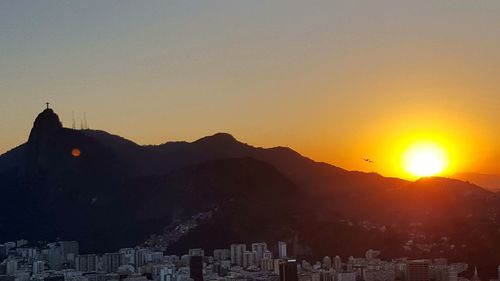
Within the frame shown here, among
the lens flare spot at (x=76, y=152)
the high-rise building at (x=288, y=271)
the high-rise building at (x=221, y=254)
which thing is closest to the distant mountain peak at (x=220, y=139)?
the lens flare spot at (x=76, y=152)

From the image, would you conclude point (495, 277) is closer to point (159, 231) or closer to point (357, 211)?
point (357, 211)

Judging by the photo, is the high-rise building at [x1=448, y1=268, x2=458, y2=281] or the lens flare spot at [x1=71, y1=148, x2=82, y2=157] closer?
the high-rise building at [x1=448, y1=268, x2=458, y2=281]

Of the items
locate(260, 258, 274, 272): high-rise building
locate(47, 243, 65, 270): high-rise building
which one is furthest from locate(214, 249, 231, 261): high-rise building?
locate(47, 243, 65, 270): high-rise building

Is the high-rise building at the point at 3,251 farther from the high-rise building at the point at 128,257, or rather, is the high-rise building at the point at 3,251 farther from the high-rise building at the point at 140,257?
the high-rise building at the point at 140,257

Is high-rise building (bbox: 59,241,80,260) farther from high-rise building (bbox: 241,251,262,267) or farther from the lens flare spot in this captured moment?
the lens flare spot

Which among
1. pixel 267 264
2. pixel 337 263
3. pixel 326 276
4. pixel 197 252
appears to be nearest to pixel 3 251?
pixel 197 252

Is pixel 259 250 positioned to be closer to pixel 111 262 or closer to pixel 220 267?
pixel 220 267

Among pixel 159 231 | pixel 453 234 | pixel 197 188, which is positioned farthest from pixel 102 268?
pixel 453 234
